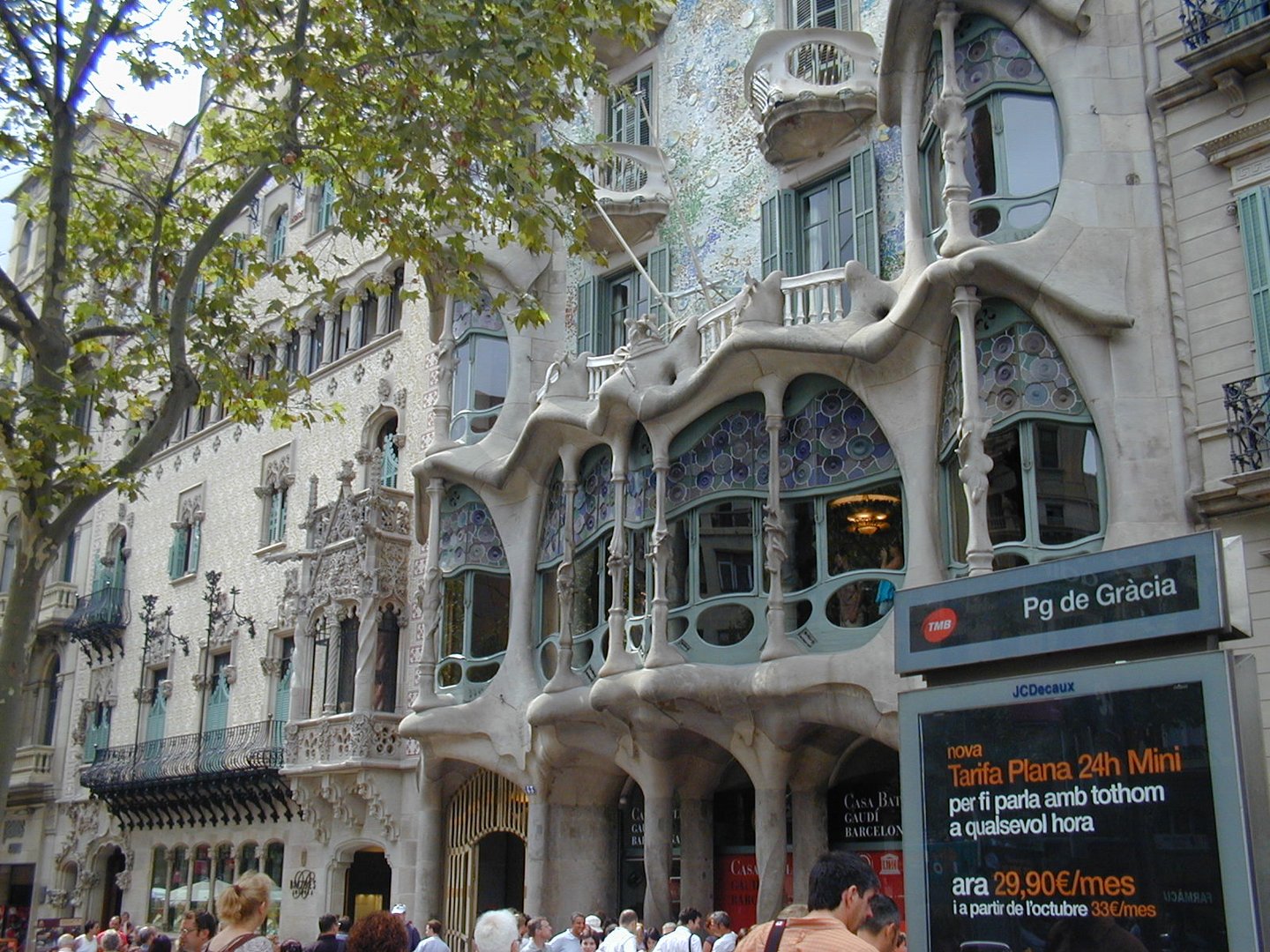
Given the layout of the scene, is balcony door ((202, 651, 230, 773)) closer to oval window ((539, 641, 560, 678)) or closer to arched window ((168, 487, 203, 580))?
arched window ((168, 487, 203, 580))

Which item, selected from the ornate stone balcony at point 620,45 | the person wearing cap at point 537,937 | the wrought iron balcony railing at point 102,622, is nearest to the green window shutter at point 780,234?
the ornate stone balcony at point 620,45

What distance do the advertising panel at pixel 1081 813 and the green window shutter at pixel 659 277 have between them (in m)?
13.0

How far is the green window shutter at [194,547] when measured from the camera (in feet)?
102

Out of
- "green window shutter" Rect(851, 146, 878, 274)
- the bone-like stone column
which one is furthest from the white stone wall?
"green window shutter" Rect(851, 146, 878, 274)

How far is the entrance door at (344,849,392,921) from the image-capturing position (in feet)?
77.2

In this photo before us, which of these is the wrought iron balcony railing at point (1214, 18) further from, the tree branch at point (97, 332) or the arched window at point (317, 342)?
the arched window at point (317, 342)

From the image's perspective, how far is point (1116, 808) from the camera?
670cm

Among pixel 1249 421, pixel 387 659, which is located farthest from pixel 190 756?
pixel 1249 421

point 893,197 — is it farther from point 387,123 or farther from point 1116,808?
point 1116,808

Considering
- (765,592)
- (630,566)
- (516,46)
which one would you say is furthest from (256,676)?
(516,46)

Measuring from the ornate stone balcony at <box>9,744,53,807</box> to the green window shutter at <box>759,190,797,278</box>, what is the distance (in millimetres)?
24939

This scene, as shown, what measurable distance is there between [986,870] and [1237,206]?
28.6 feet

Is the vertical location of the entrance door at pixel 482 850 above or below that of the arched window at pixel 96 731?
below

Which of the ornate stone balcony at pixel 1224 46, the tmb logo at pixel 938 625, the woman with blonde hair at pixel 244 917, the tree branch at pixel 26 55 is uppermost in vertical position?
the ornate stone balcony at pixel 1224 46
